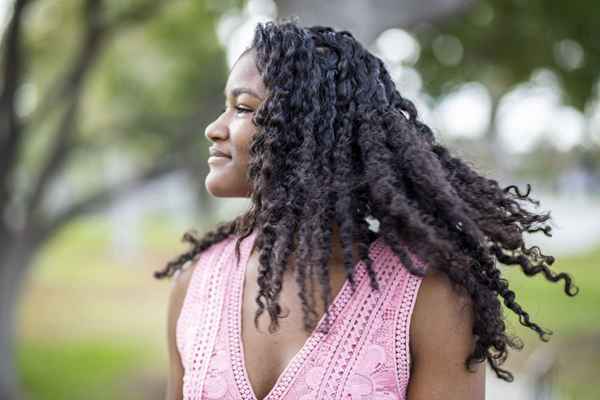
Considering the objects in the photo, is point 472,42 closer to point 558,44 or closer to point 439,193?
point 558,44

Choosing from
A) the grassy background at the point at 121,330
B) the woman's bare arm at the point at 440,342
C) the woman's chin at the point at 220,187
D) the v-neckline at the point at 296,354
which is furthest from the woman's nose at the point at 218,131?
the grassy background at the point at 121,330

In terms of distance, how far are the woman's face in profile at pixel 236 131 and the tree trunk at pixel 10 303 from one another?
5.52m

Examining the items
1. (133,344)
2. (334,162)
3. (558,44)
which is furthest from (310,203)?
(133,344)

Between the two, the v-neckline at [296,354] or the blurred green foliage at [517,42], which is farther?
the blurred green foliage at [517,42]

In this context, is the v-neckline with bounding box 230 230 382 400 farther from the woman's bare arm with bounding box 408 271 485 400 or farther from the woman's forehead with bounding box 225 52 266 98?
the woman's forehead with bounding box 225 52 266 98

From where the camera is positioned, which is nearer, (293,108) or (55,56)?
(293,108)

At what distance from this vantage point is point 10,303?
24.6ft

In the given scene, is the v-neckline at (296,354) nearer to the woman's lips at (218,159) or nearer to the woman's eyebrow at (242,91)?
the woman's lips at (218,159)

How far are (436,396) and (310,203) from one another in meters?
0.58

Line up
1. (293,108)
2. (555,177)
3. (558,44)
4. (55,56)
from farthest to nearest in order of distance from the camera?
1. (555,177)
2. (55,56)
3. (558,44)
4. (293,108)

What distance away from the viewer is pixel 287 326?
81.4 inches

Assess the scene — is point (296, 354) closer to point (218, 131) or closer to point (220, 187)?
point (220, 187)

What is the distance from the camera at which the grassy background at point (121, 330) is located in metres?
11.5

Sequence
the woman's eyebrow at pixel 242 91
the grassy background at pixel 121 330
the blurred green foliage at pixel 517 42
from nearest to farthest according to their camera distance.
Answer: the woman's eyebrow at pixel 242 91
the blurred green foliage at pixel 517 42
the grassy background at pixel 121 330
